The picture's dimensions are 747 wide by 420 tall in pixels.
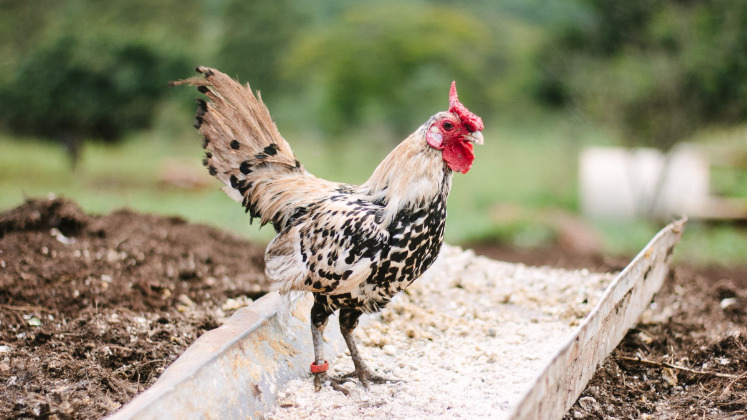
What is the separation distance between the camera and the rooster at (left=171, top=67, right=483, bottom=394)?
2799 millimetres

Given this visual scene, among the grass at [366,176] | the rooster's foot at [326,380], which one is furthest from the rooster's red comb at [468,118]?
the grass at [366,176]

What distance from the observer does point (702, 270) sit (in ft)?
20.3

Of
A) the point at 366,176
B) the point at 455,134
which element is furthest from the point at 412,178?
the point at 366,176

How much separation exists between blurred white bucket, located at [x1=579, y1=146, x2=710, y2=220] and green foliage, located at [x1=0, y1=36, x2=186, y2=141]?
6100 mm

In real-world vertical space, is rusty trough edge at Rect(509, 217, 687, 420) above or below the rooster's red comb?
below

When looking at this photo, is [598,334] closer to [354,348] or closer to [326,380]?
[354,348]

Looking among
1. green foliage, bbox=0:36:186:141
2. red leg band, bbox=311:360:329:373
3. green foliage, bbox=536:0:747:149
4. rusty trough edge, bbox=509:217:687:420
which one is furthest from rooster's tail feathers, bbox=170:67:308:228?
green foliage, bbox=536:0:747:149

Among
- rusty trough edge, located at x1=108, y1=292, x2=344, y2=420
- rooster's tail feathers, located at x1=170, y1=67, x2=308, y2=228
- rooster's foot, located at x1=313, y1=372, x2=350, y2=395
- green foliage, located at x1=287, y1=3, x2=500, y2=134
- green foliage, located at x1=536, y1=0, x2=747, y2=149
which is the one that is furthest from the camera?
green foliage, located at x1=287, y1=3, x2=500, y2=134

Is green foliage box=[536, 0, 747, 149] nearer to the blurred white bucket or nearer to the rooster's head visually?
the blurred white bucket

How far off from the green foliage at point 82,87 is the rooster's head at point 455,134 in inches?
245

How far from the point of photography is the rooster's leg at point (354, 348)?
3082 mm

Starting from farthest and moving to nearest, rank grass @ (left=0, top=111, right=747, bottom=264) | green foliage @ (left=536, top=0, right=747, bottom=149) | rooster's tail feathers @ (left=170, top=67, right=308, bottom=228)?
green foliage @ (left=536, top=0, right=747, bottom=149), grass @ (left=0, top=111, right=747, bottom=264), rooster's tail feathers @ (left=170, top=67, right=308, bottom=228)

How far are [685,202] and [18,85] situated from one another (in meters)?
8.93

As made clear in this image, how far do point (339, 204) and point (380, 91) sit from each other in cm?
688
